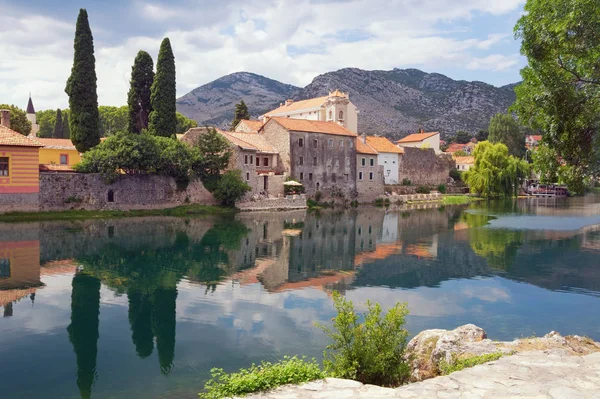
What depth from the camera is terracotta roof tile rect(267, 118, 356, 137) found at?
193 ft

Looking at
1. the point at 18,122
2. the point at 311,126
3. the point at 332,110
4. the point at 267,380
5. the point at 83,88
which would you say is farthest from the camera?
the point at 332,110

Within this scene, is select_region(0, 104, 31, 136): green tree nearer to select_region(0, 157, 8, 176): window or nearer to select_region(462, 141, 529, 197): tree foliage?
select_region(0, 157, 8, 176): window

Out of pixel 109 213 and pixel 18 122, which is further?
pixel 18 122

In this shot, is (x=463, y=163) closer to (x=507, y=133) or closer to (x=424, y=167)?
(x=507, y=133)

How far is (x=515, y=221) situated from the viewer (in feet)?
140

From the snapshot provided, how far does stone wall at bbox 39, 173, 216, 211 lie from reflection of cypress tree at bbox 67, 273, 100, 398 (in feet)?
73.9

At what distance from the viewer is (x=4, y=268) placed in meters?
20.4

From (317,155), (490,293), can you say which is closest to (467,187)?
(317,155)

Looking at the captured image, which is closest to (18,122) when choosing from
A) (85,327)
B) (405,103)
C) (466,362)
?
(85,327)

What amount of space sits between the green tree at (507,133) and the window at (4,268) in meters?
97.2

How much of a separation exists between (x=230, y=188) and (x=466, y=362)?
39.8m

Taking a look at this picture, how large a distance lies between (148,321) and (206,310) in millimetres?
1846

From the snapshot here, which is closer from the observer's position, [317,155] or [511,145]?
[317,155]

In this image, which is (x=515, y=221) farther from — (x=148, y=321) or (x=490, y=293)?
(x=148, y=321)
